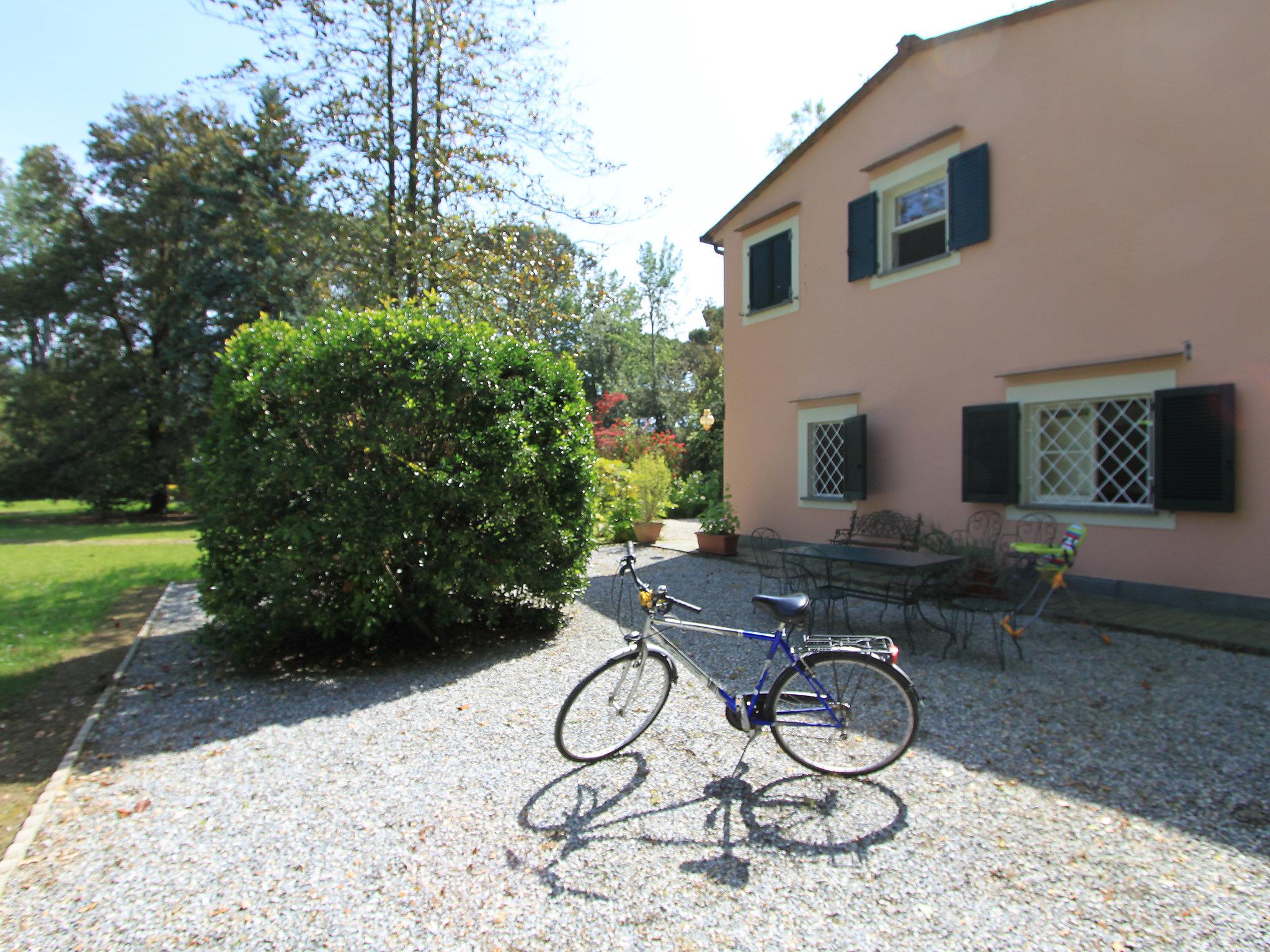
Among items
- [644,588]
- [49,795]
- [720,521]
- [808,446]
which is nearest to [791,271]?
[808,446]

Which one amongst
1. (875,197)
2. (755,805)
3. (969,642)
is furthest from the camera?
(875,197)

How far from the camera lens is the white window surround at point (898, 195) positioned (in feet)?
28.7

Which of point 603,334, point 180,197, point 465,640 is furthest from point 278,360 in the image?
point 603,334

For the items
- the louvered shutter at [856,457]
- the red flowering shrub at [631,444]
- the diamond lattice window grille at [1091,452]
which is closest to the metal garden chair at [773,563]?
the louvered shutter at [856,457]

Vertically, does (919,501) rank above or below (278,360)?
below

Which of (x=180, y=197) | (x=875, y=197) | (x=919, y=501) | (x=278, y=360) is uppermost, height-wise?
(x=180, y=197)

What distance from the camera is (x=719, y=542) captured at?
36.2 ft

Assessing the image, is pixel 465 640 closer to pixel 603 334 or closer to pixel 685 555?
pixel 685 555

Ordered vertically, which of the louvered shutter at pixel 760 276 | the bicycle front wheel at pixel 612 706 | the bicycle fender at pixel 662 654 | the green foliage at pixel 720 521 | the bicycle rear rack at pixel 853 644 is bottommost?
the bicycle front wheel at pixel 612 706

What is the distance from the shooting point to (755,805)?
10.6 feet

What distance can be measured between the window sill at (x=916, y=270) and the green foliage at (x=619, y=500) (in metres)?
4.59

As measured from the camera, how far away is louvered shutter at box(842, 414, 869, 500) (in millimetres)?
9398

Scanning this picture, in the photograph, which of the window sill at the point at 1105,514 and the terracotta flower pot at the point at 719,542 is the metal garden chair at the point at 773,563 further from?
the window sill at the point at 1105,514

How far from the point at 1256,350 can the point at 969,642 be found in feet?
11.6
